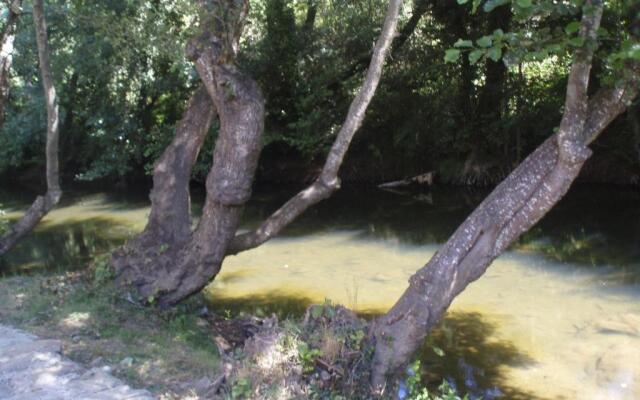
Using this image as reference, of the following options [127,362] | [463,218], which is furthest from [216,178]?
[463,218]

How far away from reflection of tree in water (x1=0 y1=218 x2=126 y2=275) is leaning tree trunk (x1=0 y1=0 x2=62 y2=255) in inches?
65.5

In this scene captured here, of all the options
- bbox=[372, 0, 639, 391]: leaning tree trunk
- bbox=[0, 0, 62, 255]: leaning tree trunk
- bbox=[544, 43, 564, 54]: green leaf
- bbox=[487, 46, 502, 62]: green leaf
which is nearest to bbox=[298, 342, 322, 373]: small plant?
bbox=[372, 0, 639, 391]: leaning tree trunk

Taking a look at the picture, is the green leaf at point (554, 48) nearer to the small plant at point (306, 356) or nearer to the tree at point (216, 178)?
the tree at point (216, 178)

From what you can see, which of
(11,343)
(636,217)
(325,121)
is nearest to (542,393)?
(11,343)

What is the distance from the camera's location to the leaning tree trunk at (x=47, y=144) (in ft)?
27.9

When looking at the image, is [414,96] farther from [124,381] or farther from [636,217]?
[124,381]

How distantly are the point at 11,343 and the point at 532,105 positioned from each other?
14701 mm

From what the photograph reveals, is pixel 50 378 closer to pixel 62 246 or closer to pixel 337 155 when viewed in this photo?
pixel 337 155

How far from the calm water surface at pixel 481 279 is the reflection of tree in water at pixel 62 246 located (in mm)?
39

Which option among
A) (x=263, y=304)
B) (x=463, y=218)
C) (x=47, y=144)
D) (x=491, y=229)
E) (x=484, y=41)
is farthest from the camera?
(x=463, y=218)

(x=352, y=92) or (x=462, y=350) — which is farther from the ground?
(x=352, y=92)

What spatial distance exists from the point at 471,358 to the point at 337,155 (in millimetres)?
2737

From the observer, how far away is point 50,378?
4.81 meters

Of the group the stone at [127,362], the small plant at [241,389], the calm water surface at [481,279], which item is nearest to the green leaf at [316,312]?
the small plant at [241,389]
